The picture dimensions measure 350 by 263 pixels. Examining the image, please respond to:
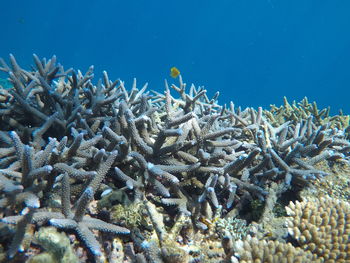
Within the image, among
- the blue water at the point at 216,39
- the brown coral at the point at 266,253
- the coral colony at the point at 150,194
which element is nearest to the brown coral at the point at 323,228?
the coral colony at the point at 150,194

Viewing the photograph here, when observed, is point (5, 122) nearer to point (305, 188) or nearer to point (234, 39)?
point (305, 188)

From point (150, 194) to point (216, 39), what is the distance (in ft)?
519

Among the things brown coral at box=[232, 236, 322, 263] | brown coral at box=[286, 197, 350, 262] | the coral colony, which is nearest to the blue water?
the coral colony

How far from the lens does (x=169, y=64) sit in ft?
429

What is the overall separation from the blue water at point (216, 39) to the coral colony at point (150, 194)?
11640cm

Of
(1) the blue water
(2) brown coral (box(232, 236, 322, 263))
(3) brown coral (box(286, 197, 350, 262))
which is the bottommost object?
(2) brown coral (box(232, 236, 322, 263))

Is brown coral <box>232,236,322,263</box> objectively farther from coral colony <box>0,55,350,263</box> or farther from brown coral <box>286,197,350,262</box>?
brown coral <box>286,197,350,262</box>

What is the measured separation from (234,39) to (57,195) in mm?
163705

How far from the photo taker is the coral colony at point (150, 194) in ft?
6.51

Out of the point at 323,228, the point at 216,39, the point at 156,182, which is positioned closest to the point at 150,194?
the point at 156,182

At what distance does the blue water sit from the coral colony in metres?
116

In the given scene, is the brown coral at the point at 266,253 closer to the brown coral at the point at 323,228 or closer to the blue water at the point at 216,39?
the brown coral at the point at 323,228

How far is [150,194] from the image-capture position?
268 cm

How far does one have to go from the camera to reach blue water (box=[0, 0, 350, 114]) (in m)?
125
